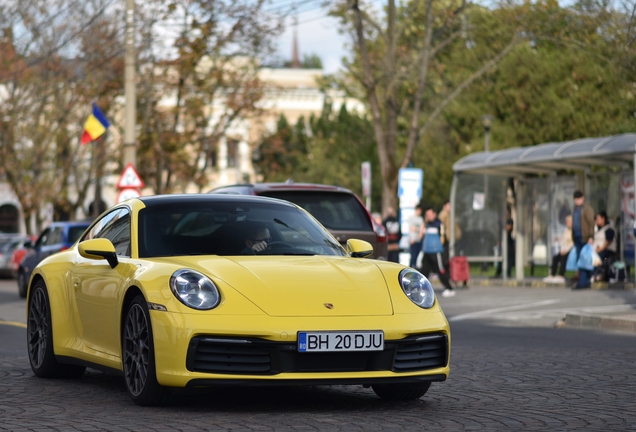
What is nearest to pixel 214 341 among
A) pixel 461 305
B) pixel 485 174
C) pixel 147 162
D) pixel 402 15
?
pixel 461 305

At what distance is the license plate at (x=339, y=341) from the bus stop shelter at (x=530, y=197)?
17.3 meters

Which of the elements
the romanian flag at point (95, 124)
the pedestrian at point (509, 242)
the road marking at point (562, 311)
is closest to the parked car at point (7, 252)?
the romanian flag at point (95, 124)

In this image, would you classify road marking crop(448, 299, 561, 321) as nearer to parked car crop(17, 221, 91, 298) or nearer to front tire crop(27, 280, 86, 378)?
front tire crop(27, 280, 86, 378)

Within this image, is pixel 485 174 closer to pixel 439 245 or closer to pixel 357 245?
pixel 439 245

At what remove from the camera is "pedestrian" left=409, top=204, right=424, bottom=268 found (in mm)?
26672

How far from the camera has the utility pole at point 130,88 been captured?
84.8ft

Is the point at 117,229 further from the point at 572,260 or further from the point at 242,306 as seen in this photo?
the point at 572,260

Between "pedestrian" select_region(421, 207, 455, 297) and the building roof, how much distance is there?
312 centimetres

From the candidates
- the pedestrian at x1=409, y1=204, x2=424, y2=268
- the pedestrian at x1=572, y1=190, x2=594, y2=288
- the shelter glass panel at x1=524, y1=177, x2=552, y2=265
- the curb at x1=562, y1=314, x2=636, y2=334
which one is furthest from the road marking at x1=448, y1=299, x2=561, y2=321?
the shelter glass panel at x1=524, y1=177, x2=552, y2=265

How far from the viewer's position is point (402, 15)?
50.7 m

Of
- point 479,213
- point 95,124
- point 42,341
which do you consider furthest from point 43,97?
point 42,341

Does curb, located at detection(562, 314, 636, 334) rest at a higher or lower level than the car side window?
lower

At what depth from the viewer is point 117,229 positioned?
8.76m

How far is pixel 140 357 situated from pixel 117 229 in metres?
1.52
